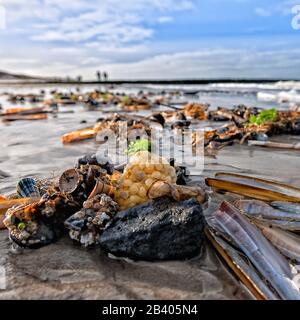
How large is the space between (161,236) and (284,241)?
109 centimetres

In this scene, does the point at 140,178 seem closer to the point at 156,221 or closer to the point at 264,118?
the point at 156,221

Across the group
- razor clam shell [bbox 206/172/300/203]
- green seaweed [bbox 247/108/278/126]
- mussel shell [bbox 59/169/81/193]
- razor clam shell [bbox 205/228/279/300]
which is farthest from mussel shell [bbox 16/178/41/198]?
green seaweed [bbox 247/108/278/126]

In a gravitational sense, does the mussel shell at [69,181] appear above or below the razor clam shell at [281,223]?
above

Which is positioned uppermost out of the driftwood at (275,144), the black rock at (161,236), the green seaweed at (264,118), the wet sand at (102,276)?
the black rock at (161,236)

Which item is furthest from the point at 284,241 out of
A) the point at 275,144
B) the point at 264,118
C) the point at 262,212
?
the point at 264,118

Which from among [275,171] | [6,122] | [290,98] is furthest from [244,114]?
[290,98]

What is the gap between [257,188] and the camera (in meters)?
4.38

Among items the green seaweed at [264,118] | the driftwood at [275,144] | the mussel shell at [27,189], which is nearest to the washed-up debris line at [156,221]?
the mussel shell at [27,189]

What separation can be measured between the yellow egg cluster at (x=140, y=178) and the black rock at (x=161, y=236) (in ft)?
1.25

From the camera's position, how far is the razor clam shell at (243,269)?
8.58 ft

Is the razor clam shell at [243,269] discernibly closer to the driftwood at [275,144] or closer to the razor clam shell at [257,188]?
the razor clam shell at [257,188]

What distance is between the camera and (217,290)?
274cm

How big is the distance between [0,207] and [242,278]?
2569mm
